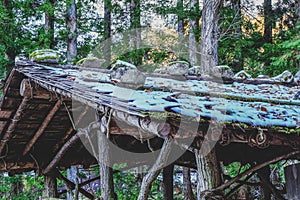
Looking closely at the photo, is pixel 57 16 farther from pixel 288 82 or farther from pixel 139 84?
pixel 139 84

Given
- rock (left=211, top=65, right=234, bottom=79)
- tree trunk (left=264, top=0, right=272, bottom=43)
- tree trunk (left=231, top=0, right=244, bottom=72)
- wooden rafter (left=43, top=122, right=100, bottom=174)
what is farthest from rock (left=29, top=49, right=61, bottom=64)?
tree trunk (left=264, top=0, right=272, bottom=43)

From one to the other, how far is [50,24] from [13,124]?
7.63m

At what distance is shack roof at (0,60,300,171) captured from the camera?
2.24m

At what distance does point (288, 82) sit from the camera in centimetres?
484

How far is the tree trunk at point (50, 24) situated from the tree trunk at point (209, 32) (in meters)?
4.79

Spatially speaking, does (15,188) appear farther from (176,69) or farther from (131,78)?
(131,78)

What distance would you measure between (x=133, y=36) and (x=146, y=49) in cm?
121

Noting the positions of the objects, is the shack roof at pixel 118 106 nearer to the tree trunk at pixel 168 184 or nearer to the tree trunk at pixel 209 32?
the tree trunk at pixel 168 184

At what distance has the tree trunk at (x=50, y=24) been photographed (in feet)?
33.9

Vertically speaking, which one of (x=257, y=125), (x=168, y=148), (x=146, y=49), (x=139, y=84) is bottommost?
(x=168, y=148)

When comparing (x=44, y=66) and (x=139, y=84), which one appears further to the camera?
(x=44, y=66)

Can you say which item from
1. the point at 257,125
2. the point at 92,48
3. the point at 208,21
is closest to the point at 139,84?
the point at 257,125

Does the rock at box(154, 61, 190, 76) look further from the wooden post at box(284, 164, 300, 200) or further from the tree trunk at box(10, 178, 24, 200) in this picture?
the tree trunk at box(10, 178, 24, 200)

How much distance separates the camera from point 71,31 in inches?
439
